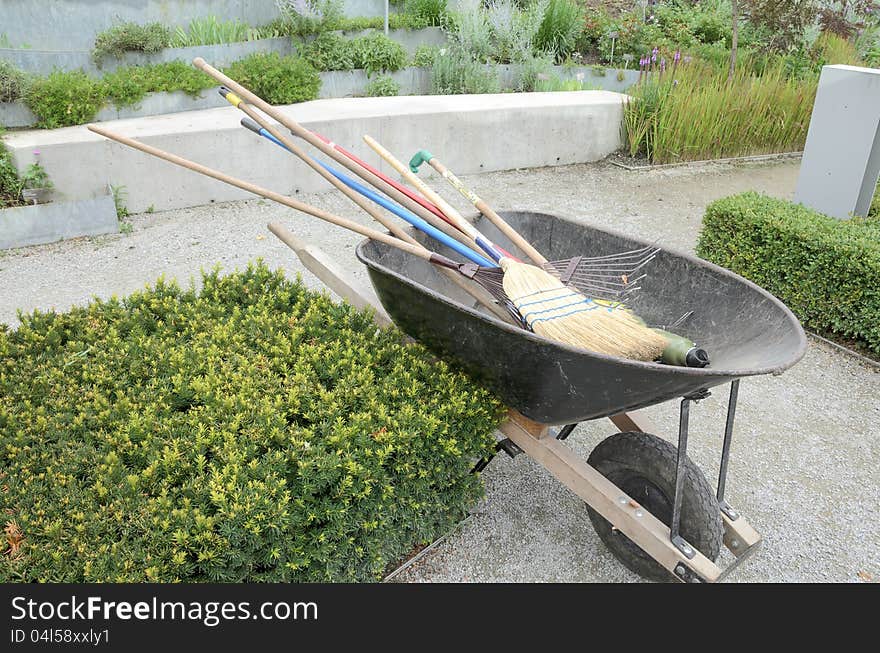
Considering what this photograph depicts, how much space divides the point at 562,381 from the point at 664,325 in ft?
2.17

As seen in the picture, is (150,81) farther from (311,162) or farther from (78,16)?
(311,162)

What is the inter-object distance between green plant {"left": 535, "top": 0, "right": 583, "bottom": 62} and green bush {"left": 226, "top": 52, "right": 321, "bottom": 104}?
10.4 feet

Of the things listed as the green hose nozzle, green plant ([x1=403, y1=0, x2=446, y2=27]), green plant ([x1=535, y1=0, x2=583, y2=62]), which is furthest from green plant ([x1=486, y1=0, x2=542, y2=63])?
the green hose nozzle

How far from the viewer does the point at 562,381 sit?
170 cm

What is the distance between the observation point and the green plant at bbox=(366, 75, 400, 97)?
628 cm

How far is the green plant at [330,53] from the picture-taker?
6219 millimetres

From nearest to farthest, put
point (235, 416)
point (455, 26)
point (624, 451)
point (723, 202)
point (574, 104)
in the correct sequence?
point (235, 416), point (624, 451), point (723, 202), point (574, 104), point (455, 26)

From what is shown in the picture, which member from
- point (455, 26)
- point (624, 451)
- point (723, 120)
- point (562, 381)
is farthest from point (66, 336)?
point (455, 26)

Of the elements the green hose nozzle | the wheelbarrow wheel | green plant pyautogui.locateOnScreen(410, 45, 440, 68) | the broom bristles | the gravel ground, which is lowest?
the gravel ground

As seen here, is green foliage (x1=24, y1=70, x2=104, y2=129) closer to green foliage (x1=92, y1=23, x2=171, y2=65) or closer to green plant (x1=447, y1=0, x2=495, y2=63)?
green foliage (x1=92, y1=23, x2=171, y2=65)

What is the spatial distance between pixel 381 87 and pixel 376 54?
0.33 metres

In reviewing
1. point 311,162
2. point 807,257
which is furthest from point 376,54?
point 311,162

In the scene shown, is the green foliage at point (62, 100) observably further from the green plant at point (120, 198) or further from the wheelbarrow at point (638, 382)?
the wheelbarrow at point (638, 382)

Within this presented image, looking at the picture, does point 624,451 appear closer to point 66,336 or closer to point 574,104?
point 66,336
